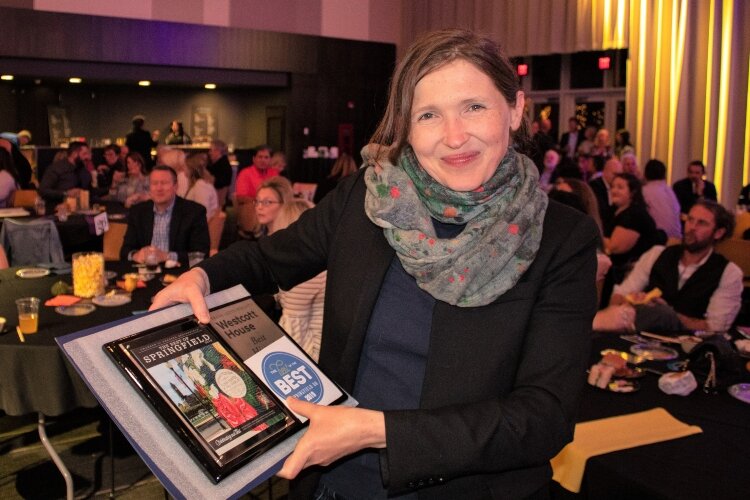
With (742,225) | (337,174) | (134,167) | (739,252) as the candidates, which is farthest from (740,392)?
(134,167)

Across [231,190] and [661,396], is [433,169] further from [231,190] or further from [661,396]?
[231,190]

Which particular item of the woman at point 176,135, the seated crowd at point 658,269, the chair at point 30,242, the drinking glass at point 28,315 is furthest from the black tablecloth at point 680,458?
the woman at point 176,135

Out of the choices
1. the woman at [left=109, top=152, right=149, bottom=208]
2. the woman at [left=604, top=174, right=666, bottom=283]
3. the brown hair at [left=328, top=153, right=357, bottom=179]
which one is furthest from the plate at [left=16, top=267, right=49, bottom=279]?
the brown hair at [left=328, top=153, right=357, bottom=179]

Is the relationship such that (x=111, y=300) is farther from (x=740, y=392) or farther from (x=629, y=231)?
(x=629, y=231)

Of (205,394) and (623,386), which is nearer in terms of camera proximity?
(205,394)

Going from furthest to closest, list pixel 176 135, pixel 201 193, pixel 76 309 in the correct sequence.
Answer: pixel 176 135, pixel 201 193, pixel 76 309

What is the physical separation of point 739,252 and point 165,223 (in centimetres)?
474

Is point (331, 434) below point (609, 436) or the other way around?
the other way around

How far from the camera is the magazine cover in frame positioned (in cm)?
109

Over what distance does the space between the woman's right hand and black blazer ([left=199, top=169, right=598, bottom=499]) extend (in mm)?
75

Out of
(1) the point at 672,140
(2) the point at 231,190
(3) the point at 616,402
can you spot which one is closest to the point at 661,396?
(3) the point at 616,402

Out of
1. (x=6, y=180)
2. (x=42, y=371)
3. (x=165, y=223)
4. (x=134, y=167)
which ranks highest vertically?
(x=134, y=167)

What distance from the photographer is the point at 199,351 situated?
1230 mm

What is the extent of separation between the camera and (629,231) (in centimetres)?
621
